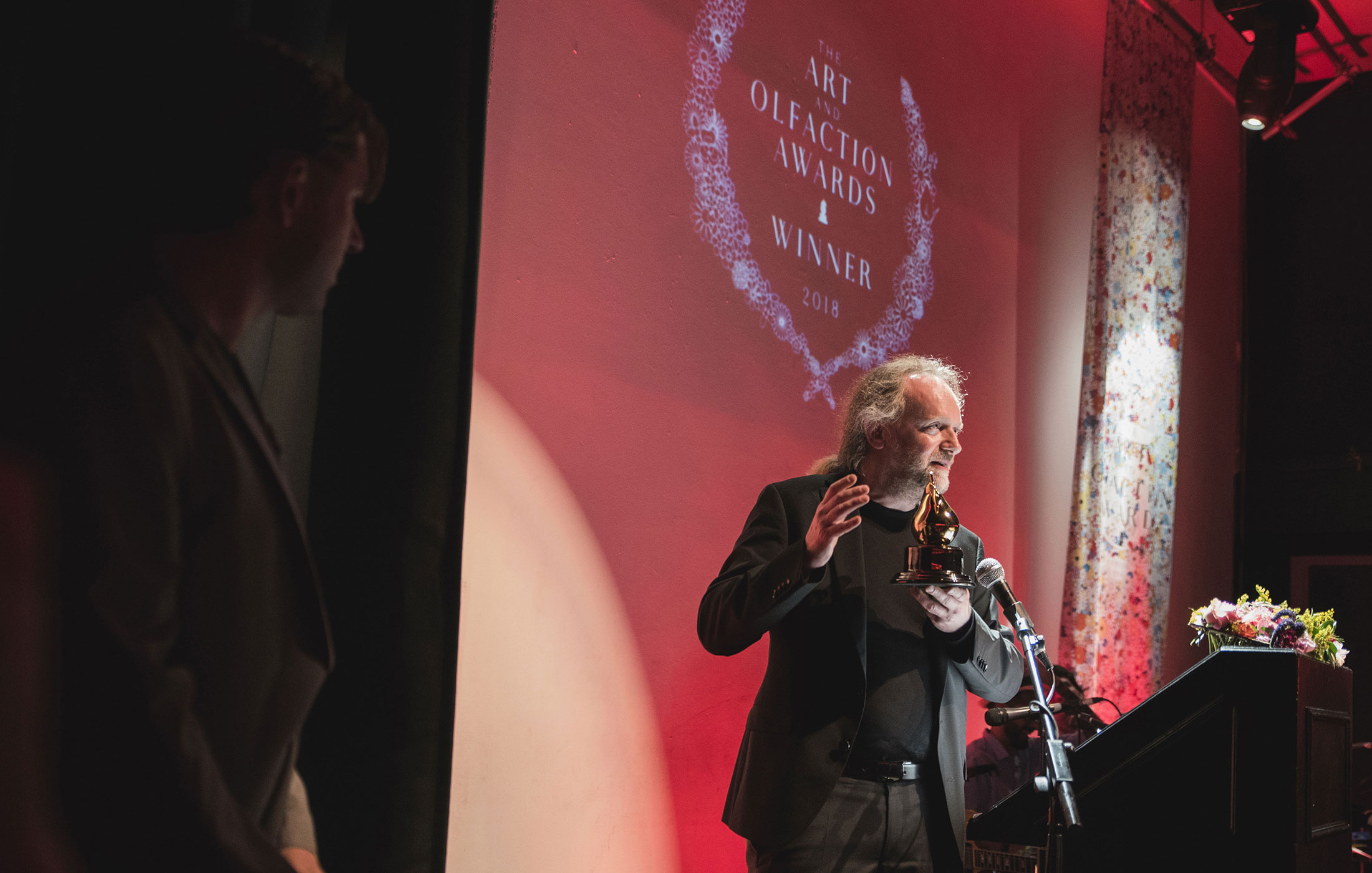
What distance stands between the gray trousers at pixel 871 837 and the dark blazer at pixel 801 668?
4 cm

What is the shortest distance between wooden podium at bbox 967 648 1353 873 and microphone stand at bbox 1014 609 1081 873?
256 mm

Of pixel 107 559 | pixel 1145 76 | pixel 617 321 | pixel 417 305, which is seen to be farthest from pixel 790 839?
pixel 1145 76

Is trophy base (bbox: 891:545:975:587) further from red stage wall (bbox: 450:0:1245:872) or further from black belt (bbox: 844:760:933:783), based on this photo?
red stage wall (bbox: 450:0:1245:872)

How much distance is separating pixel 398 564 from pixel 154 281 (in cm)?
69

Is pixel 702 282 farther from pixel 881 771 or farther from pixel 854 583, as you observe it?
pixel 881 771

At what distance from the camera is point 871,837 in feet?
7.14

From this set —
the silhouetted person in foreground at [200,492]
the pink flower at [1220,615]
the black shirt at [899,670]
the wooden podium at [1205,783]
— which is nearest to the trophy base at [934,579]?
the black shirt at [899,670]

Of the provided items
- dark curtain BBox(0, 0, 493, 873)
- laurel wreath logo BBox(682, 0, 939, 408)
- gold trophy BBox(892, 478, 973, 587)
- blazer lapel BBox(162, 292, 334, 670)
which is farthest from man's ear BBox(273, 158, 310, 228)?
laurel wreath logo BBox(682, 0, 939, 408)

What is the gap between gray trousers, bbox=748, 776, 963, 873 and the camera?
7.07 feet

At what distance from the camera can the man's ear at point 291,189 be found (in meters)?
0.87

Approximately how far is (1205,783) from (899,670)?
0.81 m

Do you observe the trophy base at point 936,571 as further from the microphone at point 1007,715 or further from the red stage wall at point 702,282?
the red stage wall at point 702,282

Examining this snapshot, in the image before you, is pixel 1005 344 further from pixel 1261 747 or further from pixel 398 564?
pixel 398 564

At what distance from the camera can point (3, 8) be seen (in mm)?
1092
